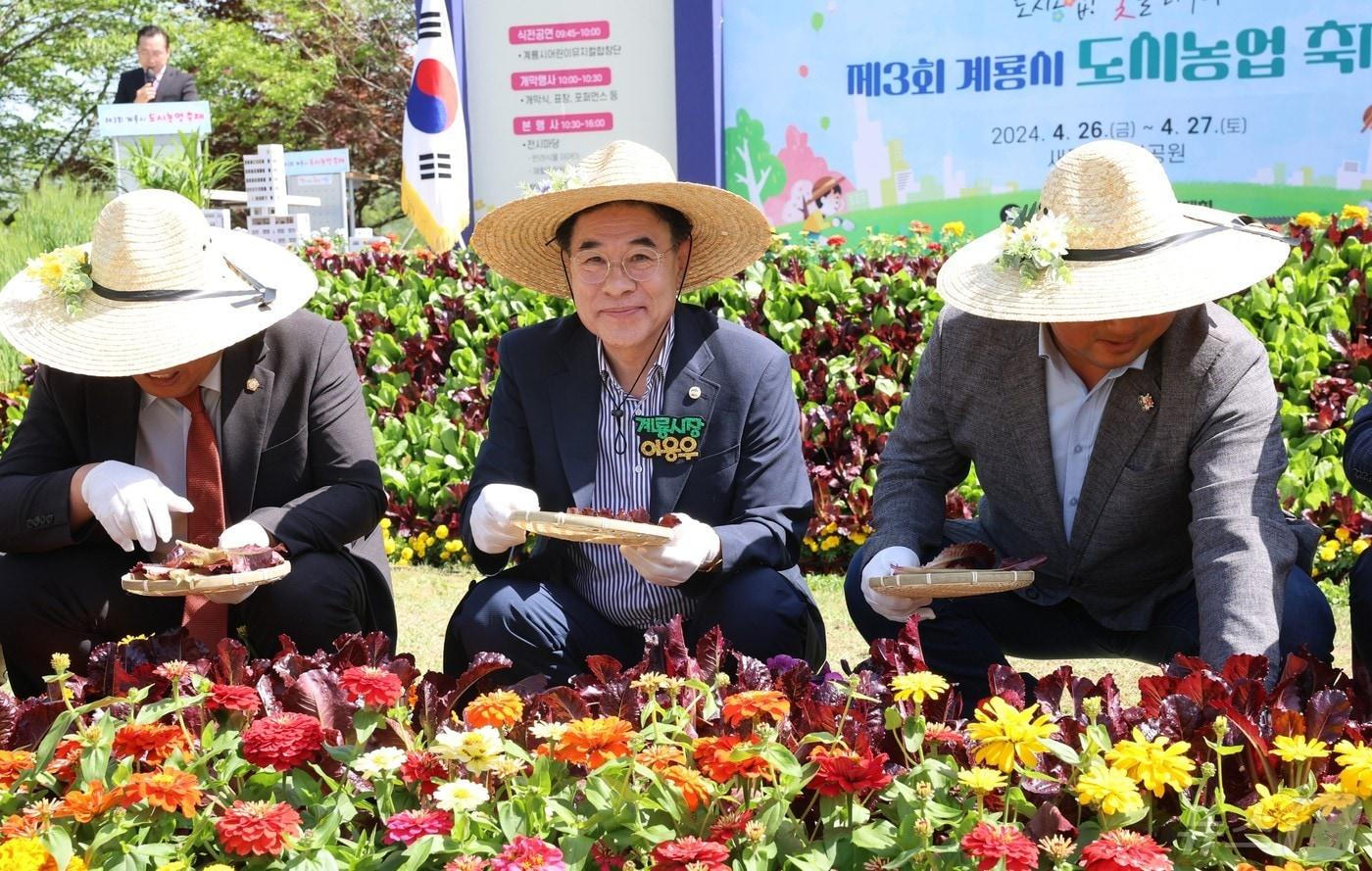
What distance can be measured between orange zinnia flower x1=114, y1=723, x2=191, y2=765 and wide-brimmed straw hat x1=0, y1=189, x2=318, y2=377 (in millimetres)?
1012

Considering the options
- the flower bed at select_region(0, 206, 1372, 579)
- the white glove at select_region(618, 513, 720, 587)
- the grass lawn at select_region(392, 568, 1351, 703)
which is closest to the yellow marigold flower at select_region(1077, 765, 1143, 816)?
the white glove at select_region(618, 513, 720, 587)

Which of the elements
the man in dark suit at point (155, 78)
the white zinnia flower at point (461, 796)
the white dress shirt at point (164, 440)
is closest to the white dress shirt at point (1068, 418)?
the white zinnia flower at point (461, 796)

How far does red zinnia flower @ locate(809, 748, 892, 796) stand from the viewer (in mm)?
1505

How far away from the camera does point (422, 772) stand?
1593mm

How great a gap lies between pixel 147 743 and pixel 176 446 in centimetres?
129

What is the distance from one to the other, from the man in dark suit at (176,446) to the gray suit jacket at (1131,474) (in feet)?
3.75

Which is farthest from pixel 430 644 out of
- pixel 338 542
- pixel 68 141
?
pixel 68 141

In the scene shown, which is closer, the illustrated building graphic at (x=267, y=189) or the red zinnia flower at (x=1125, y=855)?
the red zinnia flower at (x=1125, y=855)

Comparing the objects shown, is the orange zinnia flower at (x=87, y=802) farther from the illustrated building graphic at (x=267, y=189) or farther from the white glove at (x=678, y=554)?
the illustrated building graphic at (x=267, y=189)

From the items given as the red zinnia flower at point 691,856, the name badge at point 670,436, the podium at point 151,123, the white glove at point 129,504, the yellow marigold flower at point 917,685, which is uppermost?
the podium at point 151,123

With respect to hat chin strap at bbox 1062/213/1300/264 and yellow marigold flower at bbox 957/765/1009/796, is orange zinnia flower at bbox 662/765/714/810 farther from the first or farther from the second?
hat chin strap at bbox 1062/213/1300/264

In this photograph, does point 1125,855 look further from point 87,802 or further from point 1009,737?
point 87,802

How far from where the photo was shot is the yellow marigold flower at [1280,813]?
56.1 inches

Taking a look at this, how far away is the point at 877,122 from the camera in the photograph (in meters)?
8.11
